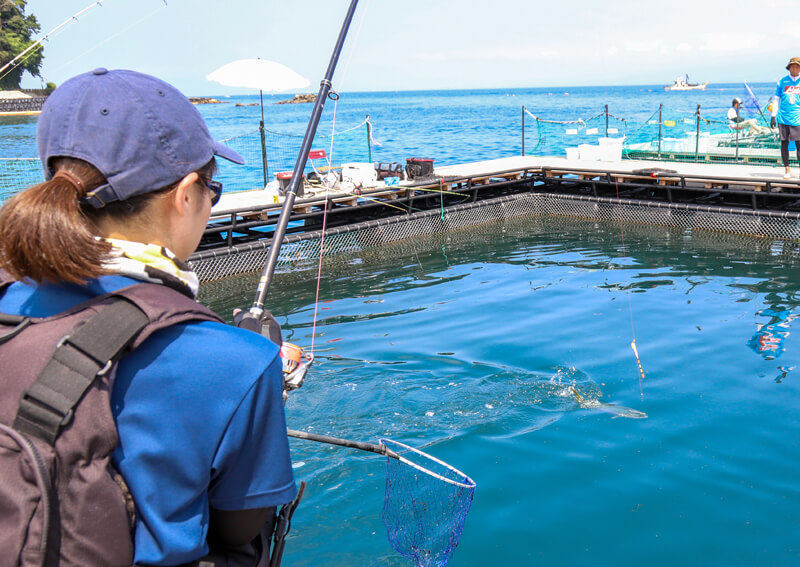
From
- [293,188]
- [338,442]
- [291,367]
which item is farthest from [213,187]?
[293,188]

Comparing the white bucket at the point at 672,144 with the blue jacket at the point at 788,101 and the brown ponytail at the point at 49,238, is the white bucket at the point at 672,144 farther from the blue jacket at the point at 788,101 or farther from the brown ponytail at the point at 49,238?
the brown ponytail at the point at 49,238

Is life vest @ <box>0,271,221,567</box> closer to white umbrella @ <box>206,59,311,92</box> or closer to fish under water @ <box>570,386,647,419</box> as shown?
fish under water @ <box>570,386,647,419</box>

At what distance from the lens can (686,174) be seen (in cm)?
1323

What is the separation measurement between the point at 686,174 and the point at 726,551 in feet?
35.0

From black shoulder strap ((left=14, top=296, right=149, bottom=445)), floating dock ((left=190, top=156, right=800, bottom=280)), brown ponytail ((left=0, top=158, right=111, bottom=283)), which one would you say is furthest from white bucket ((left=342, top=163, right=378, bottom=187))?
black shoulder strap ((left=14, top=296, right=149, bottom=445))

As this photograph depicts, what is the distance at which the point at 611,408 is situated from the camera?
18.4 ft

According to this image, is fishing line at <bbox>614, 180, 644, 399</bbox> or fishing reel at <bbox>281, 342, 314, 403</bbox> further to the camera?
fishing line at <bbox>614, 180, 644, 399</bbox>

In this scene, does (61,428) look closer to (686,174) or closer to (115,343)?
(115,343)

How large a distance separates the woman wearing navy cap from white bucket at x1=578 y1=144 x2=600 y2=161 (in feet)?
53.3

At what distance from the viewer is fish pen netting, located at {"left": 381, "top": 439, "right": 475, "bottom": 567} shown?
335cm

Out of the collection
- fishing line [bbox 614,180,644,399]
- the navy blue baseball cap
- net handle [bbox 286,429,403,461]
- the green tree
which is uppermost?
the green tree

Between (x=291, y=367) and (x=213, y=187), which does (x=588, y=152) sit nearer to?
(x=291, y=367)

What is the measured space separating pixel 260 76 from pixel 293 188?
10105mm

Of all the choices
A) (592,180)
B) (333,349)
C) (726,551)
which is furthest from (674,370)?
(592,180)
